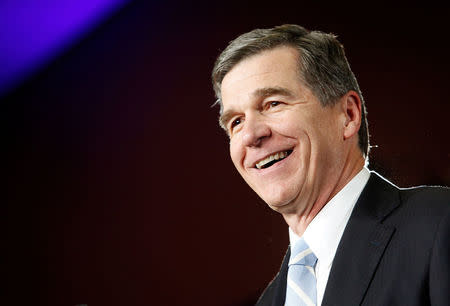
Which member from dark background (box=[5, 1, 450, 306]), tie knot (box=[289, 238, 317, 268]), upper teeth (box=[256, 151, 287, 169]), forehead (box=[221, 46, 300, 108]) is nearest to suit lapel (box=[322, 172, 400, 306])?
tie knot (box=[289, 238, 317, 268])

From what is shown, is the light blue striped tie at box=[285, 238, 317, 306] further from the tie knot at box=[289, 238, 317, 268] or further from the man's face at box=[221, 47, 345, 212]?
the man's face at box=[221, 47, 345, 212]

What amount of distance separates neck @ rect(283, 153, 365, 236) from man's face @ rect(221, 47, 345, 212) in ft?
0.04

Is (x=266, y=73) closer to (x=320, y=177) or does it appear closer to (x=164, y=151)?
(x=320, y=177)

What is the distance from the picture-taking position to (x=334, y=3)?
3090 mm

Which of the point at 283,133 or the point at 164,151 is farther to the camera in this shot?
the point at 164,151

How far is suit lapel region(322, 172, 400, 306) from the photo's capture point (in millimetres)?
1066

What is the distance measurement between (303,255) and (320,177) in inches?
8.2

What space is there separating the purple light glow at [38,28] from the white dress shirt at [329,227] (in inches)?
66.8

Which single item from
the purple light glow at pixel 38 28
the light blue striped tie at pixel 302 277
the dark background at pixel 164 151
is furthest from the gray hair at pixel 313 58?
the dark background at pixel 164 151

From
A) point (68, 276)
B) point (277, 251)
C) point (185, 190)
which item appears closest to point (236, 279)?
point (277, 251)

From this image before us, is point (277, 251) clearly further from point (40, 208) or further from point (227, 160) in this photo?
point (40, 208)

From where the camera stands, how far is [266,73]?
137cm

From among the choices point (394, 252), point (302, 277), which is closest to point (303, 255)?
point (302, 277)

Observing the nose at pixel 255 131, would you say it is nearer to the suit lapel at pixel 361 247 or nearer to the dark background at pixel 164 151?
the suit lapel at pixel 361 247
